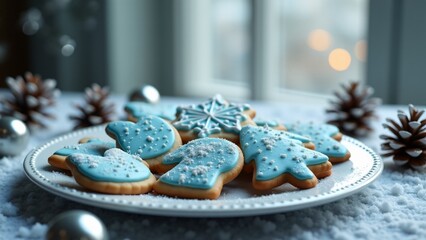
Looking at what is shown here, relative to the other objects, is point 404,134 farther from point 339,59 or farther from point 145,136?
point 339,59

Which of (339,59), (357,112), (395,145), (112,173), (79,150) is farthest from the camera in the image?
(339,59)

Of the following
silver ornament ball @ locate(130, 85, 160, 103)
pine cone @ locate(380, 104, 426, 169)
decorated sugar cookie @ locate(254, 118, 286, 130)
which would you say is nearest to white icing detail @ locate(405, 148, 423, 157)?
pine cone @ locate(380, 104, 426, 169)

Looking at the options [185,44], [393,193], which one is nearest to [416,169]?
[393,193]

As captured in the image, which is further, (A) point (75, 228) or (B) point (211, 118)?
(B) point (211, 118)

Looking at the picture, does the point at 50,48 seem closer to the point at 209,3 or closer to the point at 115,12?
the point at 115,12

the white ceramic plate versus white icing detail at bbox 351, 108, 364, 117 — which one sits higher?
the white ceramic plate

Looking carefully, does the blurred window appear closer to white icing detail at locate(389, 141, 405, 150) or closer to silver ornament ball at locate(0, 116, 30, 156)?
white icing detail at locate(389, 141, 405, 150)

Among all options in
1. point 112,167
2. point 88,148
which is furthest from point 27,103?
point 112,167

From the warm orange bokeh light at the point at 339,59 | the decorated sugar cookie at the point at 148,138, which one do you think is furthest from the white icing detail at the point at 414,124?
the warm orange bokeh light at the point at 339,59
